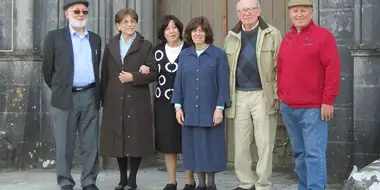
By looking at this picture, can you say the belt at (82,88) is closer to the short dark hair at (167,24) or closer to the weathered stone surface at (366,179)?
the short dark hair at (167,24)

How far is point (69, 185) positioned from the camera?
19.4 feet

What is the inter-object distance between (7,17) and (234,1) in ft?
10.1

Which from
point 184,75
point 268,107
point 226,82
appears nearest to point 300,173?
point 268,107

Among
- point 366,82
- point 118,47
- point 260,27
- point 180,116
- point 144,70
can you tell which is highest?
point 260,27

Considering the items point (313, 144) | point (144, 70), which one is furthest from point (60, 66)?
point (313, 144)

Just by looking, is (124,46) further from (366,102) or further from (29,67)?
(366,102)

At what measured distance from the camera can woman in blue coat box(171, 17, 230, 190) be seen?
5.59m

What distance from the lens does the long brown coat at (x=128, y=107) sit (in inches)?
233

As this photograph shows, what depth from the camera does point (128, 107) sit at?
5926 millimetres

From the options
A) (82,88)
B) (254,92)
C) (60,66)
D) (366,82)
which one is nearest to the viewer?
(254,92)

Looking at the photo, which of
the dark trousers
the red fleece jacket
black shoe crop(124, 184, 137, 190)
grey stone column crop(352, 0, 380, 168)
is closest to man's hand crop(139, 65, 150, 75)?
the dark trousers

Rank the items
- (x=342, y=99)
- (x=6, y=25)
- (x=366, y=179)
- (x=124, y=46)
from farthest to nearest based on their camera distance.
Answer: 1. (x=6, y=25)
2. (x=342, y=99)
3. (x=124, y=46)
4. (x=366, y=179)

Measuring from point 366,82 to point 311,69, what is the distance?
4.40 ft

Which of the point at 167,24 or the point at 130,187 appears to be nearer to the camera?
the point at 167,24
